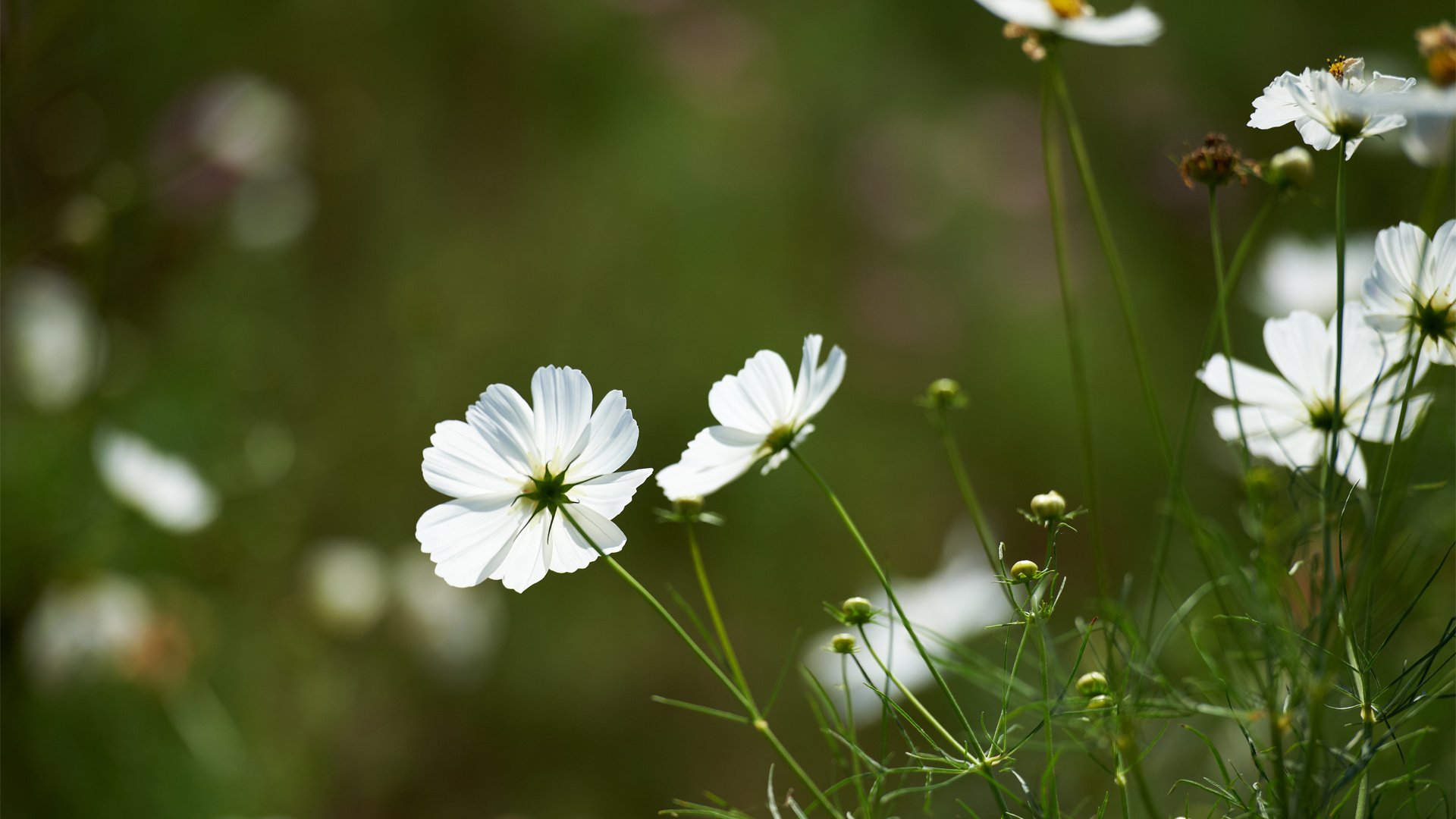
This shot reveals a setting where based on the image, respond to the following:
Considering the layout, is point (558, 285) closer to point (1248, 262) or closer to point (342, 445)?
point (342, 445)

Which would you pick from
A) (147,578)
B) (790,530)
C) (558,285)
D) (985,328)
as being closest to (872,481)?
(790,530)

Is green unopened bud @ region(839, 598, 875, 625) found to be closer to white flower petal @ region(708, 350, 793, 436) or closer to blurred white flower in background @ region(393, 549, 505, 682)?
white flower petal @ region(708, 350, 793, 436)

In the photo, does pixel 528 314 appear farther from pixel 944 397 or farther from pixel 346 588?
pixel 944 397

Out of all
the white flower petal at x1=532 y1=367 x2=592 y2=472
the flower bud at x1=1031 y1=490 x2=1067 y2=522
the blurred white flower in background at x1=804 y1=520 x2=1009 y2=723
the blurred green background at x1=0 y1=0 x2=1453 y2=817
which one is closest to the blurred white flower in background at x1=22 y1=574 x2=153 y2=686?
the blurred green background at x1=0 y1=0 x2=1453 y2=817

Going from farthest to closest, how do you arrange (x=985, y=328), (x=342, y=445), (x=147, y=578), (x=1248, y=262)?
1. (x=985, y=328)
2. (x=1248, y=262)
3. (x=342, y=445)
4. (x=147, y=578)

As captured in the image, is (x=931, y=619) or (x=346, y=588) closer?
(x=931, y=619)

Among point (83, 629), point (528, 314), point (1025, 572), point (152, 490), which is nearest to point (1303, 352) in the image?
point (1025, 572)

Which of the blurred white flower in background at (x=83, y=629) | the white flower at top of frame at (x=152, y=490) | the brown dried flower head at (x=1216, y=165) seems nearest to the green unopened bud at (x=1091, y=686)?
the brown dried flower head at (x=1216, y=165)
